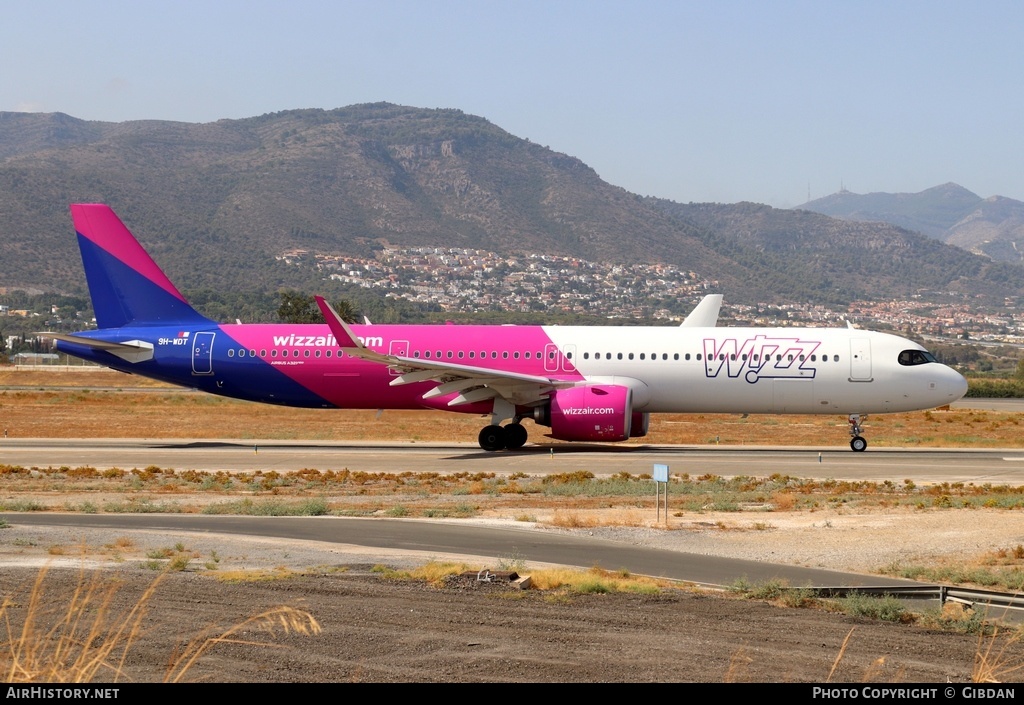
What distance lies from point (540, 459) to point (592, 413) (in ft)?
6.45

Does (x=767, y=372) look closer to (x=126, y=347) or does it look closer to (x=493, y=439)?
(x=493, y=439)

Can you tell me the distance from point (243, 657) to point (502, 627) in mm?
2708

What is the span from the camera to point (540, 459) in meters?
33.4

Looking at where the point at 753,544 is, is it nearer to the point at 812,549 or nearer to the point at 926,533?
the point at 812,549

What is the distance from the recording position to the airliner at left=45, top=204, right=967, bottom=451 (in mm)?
34594

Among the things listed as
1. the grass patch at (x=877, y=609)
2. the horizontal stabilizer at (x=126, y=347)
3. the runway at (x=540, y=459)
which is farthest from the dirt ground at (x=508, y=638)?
the horizontal stabilizer at (x=126, y=347)

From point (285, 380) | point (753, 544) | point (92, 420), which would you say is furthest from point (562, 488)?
point (92, 420)

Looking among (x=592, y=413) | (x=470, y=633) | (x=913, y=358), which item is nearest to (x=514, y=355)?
(x=592, y=413)

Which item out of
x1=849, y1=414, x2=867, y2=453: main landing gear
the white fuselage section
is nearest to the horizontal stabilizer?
the white fuselage section

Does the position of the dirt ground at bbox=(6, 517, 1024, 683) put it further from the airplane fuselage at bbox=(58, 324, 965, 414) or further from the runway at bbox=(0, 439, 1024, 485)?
the airplane fuselage at bbox=(58, 324, 965, 414)

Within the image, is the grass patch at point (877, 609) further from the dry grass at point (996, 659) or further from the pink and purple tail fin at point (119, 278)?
the pink and purple tail fin at point (119, 278)

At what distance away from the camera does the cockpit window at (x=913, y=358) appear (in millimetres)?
34969
